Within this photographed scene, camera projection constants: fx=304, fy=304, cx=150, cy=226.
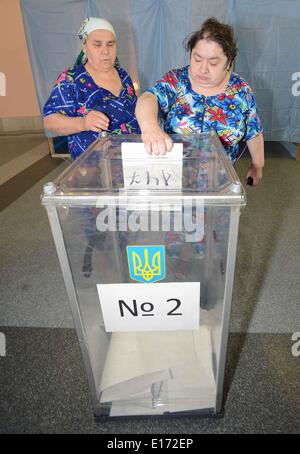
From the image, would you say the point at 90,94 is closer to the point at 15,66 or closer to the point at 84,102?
the point at 84,102

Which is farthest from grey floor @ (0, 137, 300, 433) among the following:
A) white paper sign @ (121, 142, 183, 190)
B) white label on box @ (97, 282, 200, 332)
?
white paper sign @ (121, 142, 183, 190)

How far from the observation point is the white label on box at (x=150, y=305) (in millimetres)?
663

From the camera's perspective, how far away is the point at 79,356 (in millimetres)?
1187

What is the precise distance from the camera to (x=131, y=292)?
0.66 meters

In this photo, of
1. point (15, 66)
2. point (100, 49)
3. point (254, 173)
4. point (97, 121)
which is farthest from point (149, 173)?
point (15, 66)

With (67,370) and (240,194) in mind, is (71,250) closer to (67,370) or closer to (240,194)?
(240,194)

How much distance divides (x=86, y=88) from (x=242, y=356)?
115 cm

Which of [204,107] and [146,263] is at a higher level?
[204,107]

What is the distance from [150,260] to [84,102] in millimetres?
738

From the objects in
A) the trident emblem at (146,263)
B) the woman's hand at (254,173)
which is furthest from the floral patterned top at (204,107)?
the trident emblem at (146,263)

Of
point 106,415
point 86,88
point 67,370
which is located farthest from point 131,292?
point 86,88

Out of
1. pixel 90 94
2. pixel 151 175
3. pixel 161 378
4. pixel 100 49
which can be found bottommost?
pixel 161 378

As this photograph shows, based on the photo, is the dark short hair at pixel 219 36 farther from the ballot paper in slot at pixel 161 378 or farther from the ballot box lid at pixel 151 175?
the ballot paper in slot at pixel 161 378

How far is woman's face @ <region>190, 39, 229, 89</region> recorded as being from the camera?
799 millimetres
